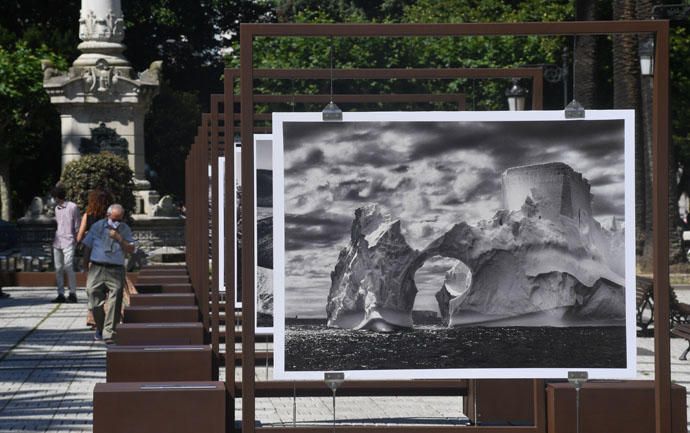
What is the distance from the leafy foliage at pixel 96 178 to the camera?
1324 inches

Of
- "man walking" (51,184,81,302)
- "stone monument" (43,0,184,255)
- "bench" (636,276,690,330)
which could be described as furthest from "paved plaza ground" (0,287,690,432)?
"stone monument" (43,0,184,255)

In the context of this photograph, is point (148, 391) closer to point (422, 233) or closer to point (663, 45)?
point (422, 233)

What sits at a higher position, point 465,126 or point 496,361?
point 465,126

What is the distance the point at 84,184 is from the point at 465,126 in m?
27.2

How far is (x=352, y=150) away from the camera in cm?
717

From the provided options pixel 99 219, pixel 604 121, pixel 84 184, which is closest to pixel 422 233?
pixel 604 121

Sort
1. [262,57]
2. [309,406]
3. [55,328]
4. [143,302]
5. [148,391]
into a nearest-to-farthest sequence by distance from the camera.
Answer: [148,391], [309,406], [143,302], [55,328], [262,57]

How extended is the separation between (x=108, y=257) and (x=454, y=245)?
10.5 metres

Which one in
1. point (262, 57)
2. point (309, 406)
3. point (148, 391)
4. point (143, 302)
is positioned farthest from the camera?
point (262, 57)

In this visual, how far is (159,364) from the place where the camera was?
9.81m

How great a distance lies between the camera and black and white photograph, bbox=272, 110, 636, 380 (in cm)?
719

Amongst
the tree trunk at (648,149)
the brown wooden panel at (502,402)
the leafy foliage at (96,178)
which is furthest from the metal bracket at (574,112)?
the leafy foliage at (96,178)

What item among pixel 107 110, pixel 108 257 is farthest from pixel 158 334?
pixel 107 110

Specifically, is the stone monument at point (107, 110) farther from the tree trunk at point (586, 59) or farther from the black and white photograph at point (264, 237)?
the black and white photograph at point (264, 237)
